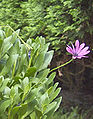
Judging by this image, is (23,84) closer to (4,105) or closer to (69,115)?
(4,105)

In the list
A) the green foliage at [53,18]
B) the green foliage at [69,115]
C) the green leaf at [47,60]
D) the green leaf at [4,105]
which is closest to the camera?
the green leaf at [4,105]

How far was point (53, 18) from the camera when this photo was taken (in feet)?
9.77

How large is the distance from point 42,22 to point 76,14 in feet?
1.79

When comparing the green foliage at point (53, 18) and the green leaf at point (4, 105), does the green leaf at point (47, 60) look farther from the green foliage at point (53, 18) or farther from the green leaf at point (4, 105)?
the green foliage at point (53, 18)

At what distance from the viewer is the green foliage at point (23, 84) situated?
4.40ft

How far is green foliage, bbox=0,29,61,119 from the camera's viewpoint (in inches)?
52.7

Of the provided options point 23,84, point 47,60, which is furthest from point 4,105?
point 47,60

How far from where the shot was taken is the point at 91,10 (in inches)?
110

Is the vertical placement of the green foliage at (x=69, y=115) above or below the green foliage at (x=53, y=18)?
below

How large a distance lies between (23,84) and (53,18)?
1769 millimetres

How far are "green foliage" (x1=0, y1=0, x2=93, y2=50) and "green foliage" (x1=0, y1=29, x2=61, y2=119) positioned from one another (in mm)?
1328

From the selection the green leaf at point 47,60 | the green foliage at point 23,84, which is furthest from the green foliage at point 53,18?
the green foliage at point 23,84

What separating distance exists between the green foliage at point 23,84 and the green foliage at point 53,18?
4.36 ft

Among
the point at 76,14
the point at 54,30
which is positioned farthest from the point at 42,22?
the point at 76,14
